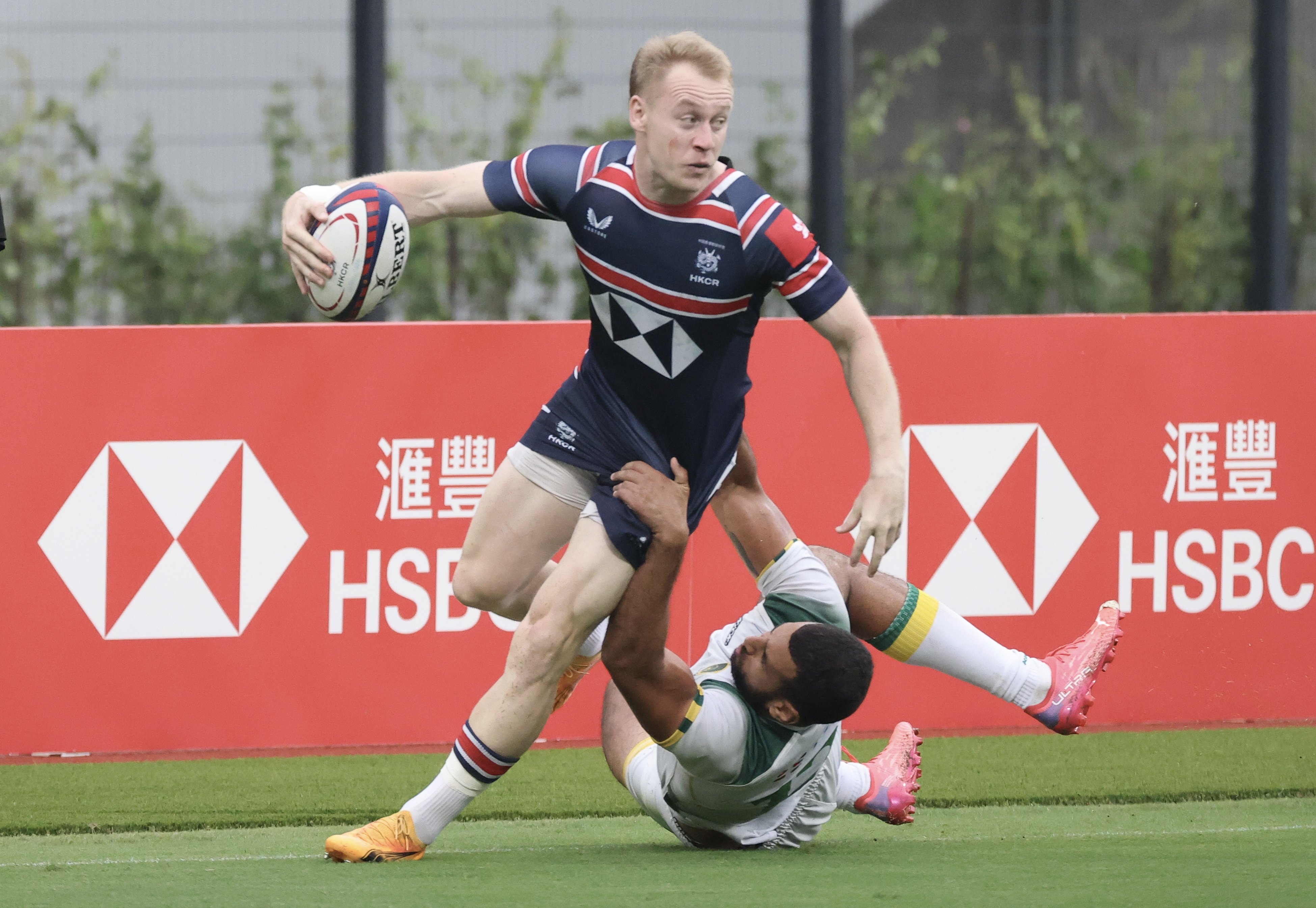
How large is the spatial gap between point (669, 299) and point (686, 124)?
16.3 inches

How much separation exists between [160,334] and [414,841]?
241 centimetres

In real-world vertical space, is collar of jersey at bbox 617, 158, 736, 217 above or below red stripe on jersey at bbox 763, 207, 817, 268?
above

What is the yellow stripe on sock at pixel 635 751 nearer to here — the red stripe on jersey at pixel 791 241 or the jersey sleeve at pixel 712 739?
the jersey sleeve at pixel 712 739

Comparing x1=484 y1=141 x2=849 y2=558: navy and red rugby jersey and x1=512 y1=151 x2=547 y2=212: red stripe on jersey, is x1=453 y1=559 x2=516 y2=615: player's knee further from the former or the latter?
x1=512 y1=151 x2=547 y2=212: red stripe on jersey

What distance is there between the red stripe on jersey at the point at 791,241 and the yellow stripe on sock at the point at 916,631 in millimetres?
1144

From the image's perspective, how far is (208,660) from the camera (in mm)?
5766

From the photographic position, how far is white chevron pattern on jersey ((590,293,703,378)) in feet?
13.6

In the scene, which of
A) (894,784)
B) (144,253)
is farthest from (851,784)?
(144,253)

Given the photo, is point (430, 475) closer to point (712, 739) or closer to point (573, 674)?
point (573, 674)

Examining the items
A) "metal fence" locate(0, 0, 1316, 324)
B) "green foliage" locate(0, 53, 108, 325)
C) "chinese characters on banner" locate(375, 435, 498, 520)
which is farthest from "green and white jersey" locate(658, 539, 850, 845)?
"green foliage" locate(0, 53, 108, 325)

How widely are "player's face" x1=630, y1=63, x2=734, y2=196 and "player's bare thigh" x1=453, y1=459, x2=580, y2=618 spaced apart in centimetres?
87

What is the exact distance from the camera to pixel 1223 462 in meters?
6.36

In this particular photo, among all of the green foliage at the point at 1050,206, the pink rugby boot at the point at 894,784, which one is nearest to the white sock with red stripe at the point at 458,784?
the pink rugby boot at the point at 894,784

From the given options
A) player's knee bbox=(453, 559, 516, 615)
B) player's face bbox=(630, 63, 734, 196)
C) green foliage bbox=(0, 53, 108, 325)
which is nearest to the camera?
player's face bbox=(630, 63, 734, 196)
